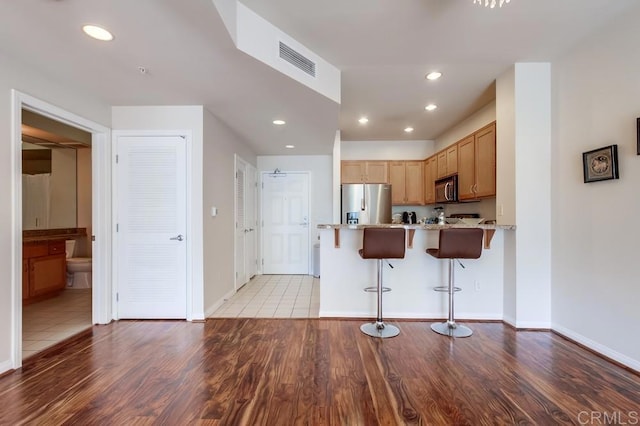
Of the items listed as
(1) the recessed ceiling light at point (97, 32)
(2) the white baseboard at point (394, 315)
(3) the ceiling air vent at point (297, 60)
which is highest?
(3) the ceiling air vent at point (297, 60)

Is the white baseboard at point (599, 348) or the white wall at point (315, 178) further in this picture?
the white wall at point (315, 178)

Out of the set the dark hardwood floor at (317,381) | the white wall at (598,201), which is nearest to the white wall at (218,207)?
the dark hardwood floor at (317,381)

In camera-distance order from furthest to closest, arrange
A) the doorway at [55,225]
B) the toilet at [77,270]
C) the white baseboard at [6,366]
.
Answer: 1. the toilet at [77,270]
2. the doorway at [55,225]
3. the white baseboard at [6,366]

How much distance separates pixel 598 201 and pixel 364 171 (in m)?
3.39

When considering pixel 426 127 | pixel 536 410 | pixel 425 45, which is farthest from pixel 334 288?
pixel 426 127

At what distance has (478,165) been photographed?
3.44 metres

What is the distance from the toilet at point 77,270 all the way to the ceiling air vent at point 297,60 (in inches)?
171

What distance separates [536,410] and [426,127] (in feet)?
13.2

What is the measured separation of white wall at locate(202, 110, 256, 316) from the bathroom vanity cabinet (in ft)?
7.95

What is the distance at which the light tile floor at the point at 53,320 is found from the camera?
2.59 m

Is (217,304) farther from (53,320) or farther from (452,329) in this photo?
(452,329)

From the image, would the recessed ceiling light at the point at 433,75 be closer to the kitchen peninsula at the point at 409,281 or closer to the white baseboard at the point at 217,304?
the kitchen peninsula at the point at 409,281

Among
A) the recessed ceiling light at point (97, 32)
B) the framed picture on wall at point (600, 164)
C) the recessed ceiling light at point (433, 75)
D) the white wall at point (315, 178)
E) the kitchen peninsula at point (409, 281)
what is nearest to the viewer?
the recessed ceiling light at point (97, 32)

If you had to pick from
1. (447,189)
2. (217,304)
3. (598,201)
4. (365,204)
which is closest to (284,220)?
(365,204)
